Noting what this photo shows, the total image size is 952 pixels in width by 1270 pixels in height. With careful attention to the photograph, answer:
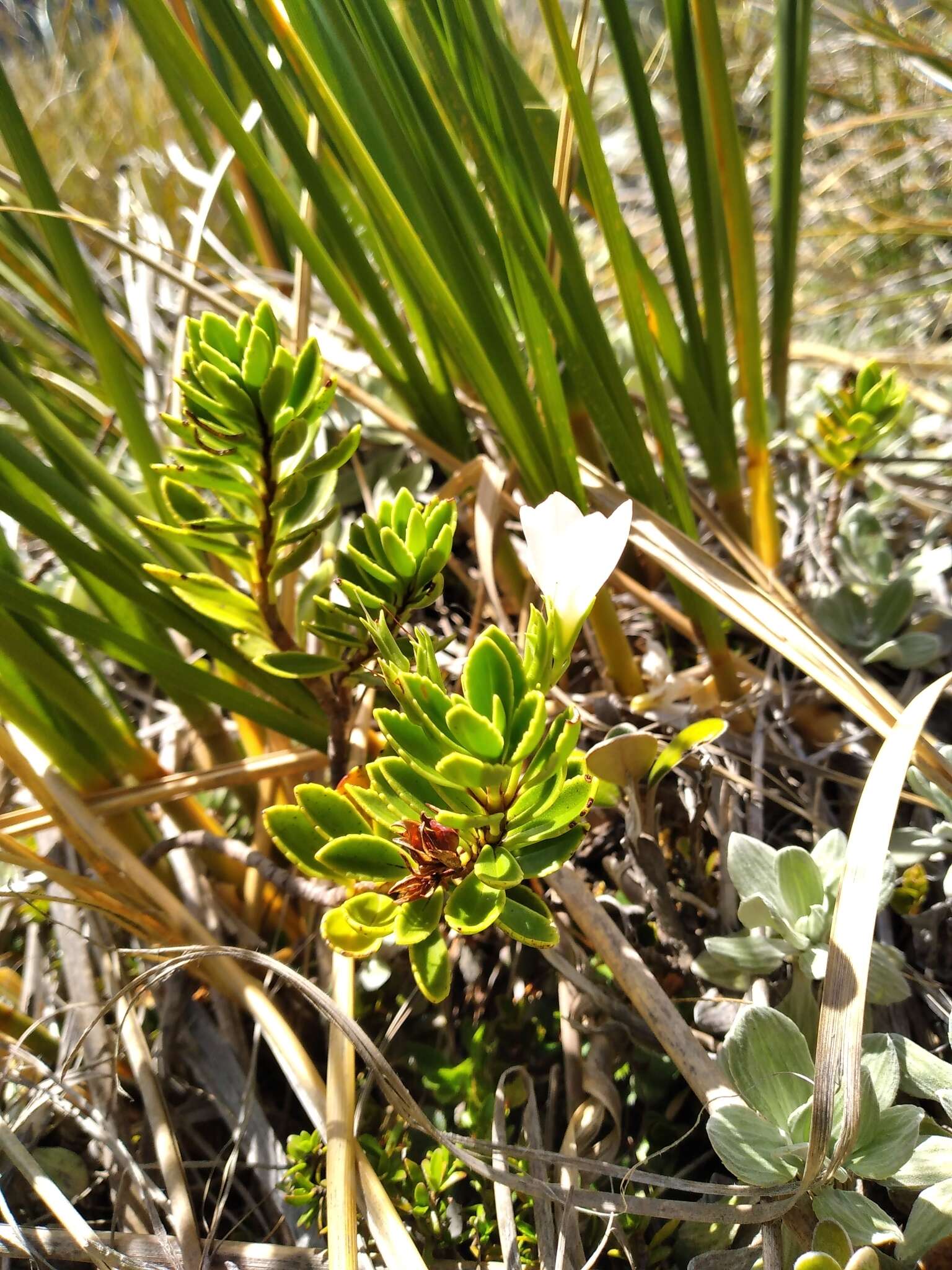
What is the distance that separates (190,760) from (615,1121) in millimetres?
498

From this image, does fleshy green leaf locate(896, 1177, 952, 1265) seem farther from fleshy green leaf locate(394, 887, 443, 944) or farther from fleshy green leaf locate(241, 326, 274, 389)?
fleshy green leaf locate(241, 326, 274, 389)

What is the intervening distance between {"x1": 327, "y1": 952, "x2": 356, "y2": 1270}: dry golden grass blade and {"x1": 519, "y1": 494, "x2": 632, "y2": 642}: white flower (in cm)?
30

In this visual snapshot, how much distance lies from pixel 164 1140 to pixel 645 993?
0.34 metres

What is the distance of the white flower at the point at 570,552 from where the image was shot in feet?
1.32

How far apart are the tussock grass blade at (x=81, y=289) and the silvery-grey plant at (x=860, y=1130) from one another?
1.88ft

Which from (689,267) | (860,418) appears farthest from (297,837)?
(860,418)

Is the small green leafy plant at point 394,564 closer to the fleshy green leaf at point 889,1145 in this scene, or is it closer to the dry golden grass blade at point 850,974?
the dry golden grass blade at point 850,974

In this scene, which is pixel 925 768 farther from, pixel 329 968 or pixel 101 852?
pixel 101 852

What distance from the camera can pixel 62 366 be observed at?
94 centimetres

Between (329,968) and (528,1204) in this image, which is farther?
(329,968)

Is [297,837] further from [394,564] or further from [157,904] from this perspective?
[157,904]

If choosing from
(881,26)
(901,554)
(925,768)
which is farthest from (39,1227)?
(881,26)

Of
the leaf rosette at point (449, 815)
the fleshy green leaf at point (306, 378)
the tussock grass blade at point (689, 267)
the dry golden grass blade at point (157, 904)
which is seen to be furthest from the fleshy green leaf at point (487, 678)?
the tussock grass blade at point (689, 267)

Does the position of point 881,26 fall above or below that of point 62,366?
above
